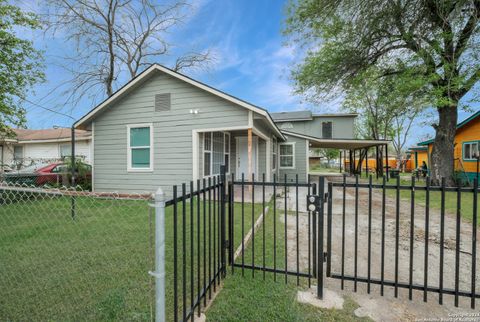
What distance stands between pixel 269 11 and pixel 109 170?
33.5ft

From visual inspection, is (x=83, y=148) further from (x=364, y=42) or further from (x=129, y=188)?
(x=364, y=42)

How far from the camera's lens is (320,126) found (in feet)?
70.0

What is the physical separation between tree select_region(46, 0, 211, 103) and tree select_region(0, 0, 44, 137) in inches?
123

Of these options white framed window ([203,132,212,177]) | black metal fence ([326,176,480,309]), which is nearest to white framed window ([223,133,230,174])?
white framed window ([203,132,212,177])

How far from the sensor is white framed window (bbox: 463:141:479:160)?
12673 mm

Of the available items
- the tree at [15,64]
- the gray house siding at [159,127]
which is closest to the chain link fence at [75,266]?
the gray house siding at [159,127]

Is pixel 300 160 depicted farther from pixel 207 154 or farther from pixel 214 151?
pixel 207 154

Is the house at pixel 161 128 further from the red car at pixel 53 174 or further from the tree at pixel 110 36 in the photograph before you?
Result: the tree at pixel 110 36

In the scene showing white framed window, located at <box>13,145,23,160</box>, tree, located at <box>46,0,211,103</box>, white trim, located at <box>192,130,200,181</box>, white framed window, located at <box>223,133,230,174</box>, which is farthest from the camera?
white framed window, located at <box>13,145,23,160</box>

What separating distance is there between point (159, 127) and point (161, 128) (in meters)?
0.09

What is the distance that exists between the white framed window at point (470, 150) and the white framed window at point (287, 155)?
952 centimetres

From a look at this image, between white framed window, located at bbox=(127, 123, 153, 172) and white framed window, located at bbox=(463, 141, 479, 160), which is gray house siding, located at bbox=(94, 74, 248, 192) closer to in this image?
white framed window, located at bbox=(127, 123, 153, 172)

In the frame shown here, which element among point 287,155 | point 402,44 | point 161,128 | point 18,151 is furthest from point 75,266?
point 18,151

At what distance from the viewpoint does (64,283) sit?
2713mm
